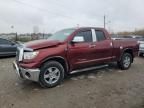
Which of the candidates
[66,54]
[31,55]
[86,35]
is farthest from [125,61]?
[31,55]

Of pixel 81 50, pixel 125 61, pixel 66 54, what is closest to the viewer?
pixel 66 54

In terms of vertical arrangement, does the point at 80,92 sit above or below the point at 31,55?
below

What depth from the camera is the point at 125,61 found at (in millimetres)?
7324

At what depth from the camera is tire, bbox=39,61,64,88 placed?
485 cm

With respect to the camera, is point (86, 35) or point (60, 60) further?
point (86, 35)

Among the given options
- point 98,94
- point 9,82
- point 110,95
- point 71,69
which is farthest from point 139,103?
point 9,82

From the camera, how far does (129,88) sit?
5.01 metres

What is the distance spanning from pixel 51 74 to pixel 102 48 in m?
2.21

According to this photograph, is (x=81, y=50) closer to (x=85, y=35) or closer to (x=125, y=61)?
(x=85, y=35)

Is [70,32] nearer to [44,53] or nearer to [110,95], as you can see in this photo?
[44,53]

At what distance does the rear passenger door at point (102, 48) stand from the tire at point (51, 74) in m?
1.58

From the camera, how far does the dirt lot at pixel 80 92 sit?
4000 millimetres

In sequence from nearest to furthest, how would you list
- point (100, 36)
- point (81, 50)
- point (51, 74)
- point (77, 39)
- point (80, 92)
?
point (80, 92) < point (51, 74) < point (77, 39) < point (81, 50) < point (100, 36)

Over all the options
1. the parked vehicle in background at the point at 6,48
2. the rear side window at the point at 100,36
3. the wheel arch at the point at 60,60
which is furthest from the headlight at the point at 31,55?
the parked vehicle in background at the point at 6,48
